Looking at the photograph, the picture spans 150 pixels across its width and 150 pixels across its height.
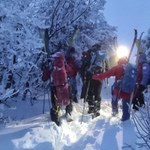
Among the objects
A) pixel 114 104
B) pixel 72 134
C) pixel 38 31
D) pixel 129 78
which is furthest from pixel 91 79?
pixel 72 134

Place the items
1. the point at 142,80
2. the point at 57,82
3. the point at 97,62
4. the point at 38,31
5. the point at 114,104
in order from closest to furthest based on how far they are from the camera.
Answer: the point at 57,82 → the point at 114,104 → the point at 97,62 → the point at 142,80 → the point at 38,31

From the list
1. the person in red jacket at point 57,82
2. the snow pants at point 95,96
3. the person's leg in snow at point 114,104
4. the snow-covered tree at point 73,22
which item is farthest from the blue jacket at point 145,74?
the snow-covered tree at point 73,22

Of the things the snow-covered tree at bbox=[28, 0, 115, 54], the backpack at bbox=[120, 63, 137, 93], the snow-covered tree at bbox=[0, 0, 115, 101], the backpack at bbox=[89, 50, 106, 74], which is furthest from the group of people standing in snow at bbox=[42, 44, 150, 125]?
the snow-covered tree at bbox=[28, 0, 115, 54]

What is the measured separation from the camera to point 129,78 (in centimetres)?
1157

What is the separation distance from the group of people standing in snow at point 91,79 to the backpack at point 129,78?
0.45ft

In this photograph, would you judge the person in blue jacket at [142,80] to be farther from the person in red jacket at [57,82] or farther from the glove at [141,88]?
the person in red jacket at [57,82]

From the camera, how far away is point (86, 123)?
475 inches

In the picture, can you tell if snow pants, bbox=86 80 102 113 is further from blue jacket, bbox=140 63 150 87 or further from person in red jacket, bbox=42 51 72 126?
person in red jacket, bbox=42 51 72 126

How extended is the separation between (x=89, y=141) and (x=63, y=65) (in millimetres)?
2146

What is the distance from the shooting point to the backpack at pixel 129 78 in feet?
37.8

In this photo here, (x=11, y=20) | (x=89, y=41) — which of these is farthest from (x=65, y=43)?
(x=11, y=20)

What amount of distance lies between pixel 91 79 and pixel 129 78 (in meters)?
1.59

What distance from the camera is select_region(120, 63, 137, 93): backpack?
37.8 ft

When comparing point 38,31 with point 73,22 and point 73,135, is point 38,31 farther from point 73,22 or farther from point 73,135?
point 73,22
